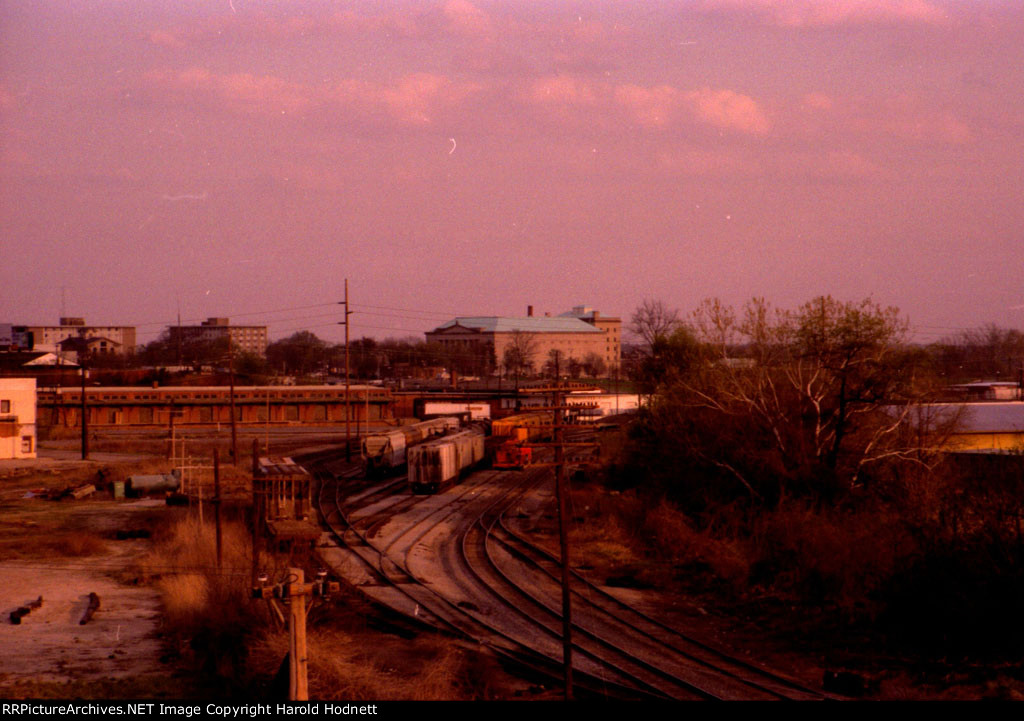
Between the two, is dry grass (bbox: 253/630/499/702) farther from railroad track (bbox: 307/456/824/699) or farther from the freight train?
the freight train

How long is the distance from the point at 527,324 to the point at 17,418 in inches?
2703

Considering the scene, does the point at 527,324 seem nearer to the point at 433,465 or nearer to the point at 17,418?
the point at 17,418

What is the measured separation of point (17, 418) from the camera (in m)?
54.1

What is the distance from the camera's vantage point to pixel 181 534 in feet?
86.9

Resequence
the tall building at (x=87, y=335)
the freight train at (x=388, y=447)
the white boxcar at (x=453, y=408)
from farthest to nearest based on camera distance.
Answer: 1. the tall building at (x=87, y=335)
2. the white boxcar at (x=453, y=408)
3. the freight train at (x=388, y=447)

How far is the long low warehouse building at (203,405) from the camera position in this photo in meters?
71.2

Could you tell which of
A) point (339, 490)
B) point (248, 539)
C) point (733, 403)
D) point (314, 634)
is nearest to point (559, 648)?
point (314, 634)

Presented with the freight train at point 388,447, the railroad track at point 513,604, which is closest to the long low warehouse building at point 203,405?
the freight train at point 388,447

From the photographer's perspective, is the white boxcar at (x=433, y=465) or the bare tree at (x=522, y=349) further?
the bare tree at (x=522, y=349)

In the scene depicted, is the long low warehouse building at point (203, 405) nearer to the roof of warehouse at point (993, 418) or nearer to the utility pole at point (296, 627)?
the roof of warehouse at point (993, 418)

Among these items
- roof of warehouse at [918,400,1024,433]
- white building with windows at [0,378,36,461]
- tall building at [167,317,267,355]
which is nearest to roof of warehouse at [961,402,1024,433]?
roof of warehouse at [918,400,1024,433]

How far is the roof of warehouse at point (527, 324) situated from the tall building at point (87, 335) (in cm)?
5739

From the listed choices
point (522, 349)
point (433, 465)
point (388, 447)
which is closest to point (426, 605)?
point (433, 465)

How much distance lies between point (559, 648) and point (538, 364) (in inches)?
3918
